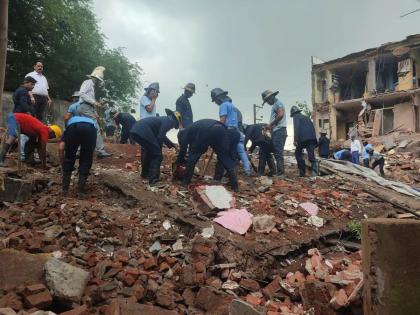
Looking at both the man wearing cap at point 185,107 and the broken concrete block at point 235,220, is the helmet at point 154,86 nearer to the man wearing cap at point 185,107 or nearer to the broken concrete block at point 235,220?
the man wearing cap at point 185,107

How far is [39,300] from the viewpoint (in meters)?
2.89

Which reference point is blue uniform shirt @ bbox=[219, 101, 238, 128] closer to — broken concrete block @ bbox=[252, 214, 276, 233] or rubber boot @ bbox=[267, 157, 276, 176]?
rubber boot @ bbox=[267, 157, 276, 176]

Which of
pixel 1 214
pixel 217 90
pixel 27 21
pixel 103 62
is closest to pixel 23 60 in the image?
pixel 27 21

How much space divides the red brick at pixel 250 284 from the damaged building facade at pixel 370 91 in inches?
802

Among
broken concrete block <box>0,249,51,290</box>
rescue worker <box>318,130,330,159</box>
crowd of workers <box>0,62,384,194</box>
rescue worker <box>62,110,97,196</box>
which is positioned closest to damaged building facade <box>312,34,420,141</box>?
rescue worker <box>318,130,330,159</box>

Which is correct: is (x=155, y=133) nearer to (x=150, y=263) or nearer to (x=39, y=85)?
(x=150, y=263)

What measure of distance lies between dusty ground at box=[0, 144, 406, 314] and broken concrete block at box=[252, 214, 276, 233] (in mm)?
75

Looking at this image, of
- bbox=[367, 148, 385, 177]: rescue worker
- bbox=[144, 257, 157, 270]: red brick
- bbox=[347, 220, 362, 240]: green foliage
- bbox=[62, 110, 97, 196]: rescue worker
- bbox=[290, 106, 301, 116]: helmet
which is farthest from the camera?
bbox=[367, 148, 385, 177]: rescue worker

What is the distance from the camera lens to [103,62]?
1814 centimetres

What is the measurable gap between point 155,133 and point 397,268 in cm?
438

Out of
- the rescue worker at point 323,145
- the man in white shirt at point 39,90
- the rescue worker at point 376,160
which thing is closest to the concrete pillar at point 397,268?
the man in white shirt at point 39,90

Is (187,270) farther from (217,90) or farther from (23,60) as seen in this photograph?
(23,60)

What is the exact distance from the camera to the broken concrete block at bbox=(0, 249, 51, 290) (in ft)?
10.3

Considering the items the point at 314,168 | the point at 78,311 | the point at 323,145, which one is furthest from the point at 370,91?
the point at 78,311
